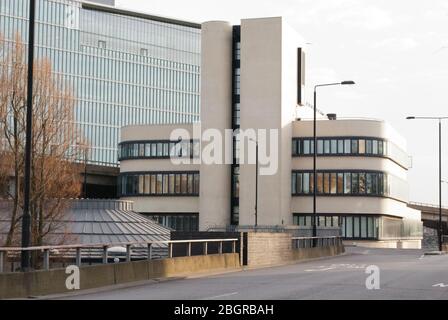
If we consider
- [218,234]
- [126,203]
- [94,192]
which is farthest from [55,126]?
[94,192]

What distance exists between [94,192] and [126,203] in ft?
154

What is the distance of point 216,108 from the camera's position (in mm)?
94625

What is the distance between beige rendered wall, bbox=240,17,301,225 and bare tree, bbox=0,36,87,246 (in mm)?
38319

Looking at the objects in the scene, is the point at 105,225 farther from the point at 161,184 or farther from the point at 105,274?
the point at 105,274

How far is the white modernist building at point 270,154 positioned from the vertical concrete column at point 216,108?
113mm

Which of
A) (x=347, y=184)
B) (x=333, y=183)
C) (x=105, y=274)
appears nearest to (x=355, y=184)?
(x=347, y=184)

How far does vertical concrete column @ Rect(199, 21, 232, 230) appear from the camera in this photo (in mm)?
93938

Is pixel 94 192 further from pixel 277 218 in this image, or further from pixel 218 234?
pixel 218 234

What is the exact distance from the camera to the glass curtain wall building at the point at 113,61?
154m

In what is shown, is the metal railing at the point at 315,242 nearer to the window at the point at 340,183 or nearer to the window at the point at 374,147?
the window at the point at 340,183

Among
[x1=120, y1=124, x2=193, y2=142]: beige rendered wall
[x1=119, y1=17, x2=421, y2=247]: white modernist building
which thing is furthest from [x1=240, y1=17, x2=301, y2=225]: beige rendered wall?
[x1=120, y1=124, x2=193, y2=142]: beige rendered wall

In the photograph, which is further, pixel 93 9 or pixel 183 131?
Result: pixel 93 9

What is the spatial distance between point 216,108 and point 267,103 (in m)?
6.53
